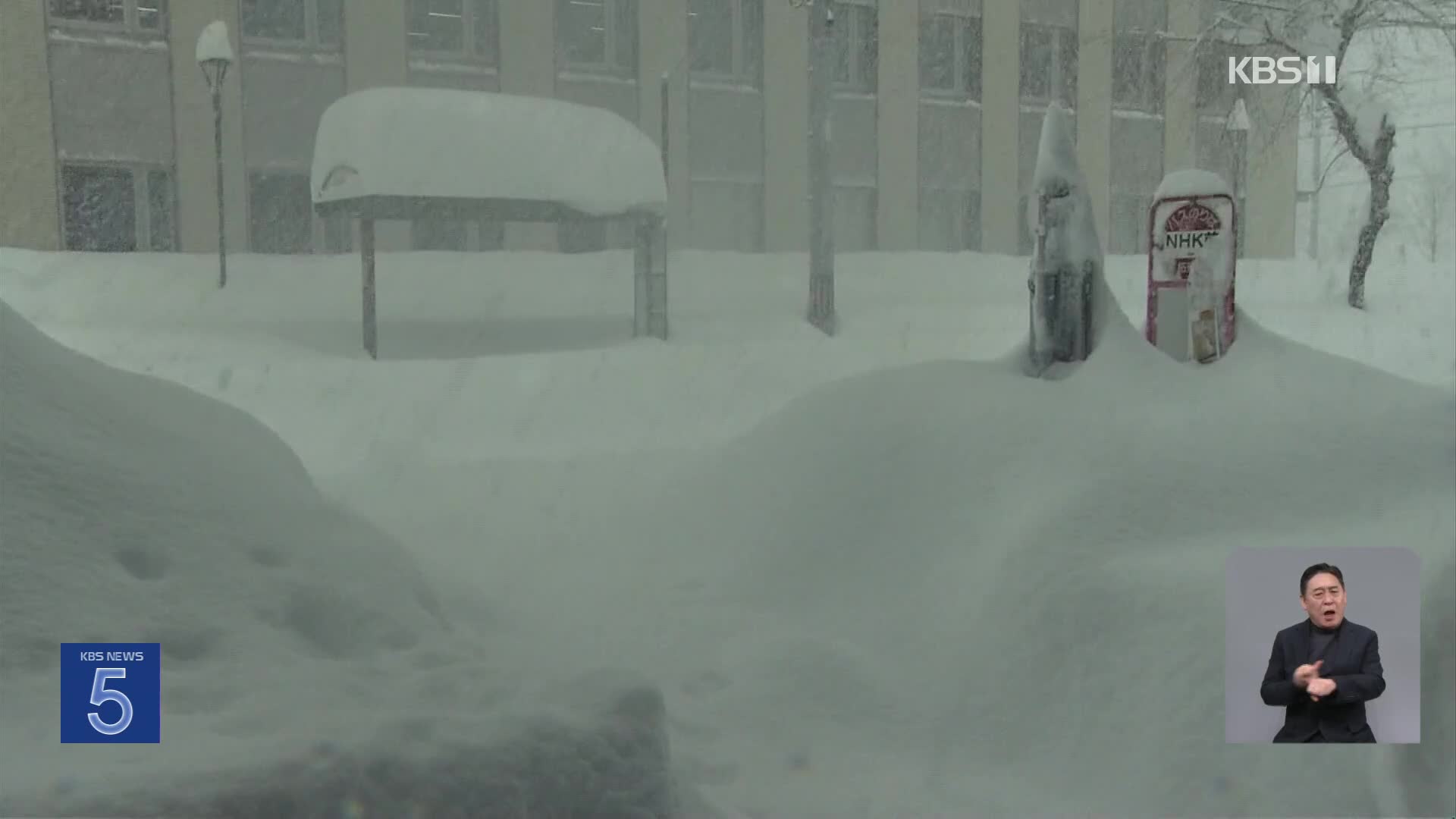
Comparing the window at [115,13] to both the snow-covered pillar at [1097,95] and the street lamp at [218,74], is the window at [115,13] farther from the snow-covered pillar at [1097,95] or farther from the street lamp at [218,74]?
the snow-covered pillar at [1097,95]

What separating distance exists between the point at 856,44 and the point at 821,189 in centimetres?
237

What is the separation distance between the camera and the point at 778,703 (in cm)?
309

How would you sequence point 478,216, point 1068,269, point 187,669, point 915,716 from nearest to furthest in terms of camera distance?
point 187,669, point 915,716, point 1068,269, point 478,216

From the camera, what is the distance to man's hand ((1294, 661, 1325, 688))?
7.97 feet

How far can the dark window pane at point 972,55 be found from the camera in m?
11.3

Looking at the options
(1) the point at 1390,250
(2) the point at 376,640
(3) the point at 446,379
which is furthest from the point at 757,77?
(2) the point at 376,640

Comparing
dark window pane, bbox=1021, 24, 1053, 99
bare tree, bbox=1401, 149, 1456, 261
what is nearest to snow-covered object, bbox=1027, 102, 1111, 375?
bare tree, bbox=1401, 149, 1456, 261

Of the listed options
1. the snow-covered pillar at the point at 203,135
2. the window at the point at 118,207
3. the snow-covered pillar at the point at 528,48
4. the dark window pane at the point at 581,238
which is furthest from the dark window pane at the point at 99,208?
the dark window pane at the point at 581,238

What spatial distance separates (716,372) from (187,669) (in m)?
5.24

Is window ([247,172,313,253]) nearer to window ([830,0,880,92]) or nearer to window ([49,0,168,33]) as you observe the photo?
window ([49,0,168,33])

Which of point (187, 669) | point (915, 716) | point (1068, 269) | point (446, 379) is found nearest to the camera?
point (187, 669)

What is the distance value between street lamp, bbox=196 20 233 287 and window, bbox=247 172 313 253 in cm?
29

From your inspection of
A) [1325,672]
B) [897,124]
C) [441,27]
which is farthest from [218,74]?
[1325,672]

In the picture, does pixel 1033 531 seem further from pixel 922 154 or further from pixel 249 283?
pixel 922 154
